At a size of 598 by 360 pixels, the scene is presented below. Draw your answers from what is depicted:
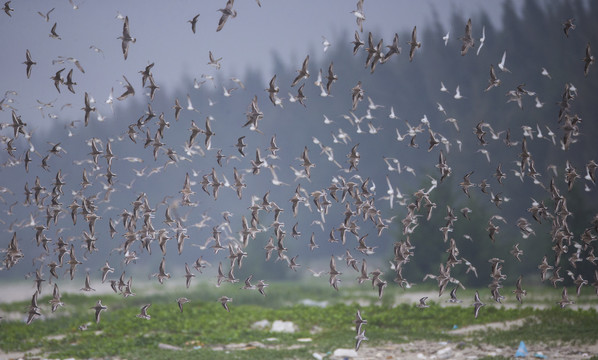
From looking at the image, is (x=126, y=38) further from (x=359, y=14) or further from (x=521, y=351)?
(x=521, y=351)

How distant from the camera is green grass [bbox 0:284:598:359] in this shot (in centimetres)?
1392

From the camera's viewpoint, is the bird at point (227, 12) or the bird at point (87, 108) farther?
the bird at point (87, 108)

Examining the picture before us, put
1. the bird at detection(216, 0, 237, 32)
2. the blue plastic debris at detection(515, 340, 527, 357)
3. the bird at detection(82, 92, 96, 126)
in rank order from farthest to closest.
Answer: the blue plastic debris at detection(515, 340, 527, 357) → the bird at detection(82, 92, 96, 126) → the bird at detection(216, 0, 237, 32)

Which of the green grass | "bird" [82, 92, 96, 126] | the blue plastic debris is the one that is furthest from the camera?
the green grass

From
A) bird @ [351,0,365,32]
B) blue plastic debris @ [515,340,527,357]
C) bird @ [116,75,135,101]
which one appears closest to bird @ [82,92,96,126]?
bird @ [116,75,135,101]

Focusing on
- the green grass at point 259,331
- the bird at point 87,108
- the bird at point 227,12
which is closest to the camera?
the bird at point 227,12

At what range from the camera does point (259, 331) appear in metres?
15.9

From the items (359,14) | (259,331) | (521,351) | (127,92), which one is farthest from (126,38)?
(521,351)

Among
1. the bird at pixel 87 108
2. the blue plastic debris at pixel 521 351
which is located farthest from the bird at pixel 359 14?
the blue plastic debris at pixel 521 351

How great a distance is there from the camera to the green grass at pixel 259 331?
45.7ft

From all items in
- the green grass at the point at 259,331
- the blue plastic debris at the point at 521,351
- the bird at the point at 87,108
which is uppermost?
the bird at the point at 87,108

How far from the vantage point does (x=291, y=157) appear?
140ft

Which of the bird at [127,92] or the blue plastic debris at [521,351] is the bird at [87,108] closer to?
the bird at [127,92]

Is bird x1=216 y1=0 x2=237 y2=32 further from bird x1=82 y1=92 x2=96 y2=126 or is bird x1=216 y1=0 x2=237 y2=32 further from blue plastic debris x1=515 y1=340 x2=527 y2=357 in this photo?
blue plastic debris x1=515 y1=340 x2=527 y2=357
